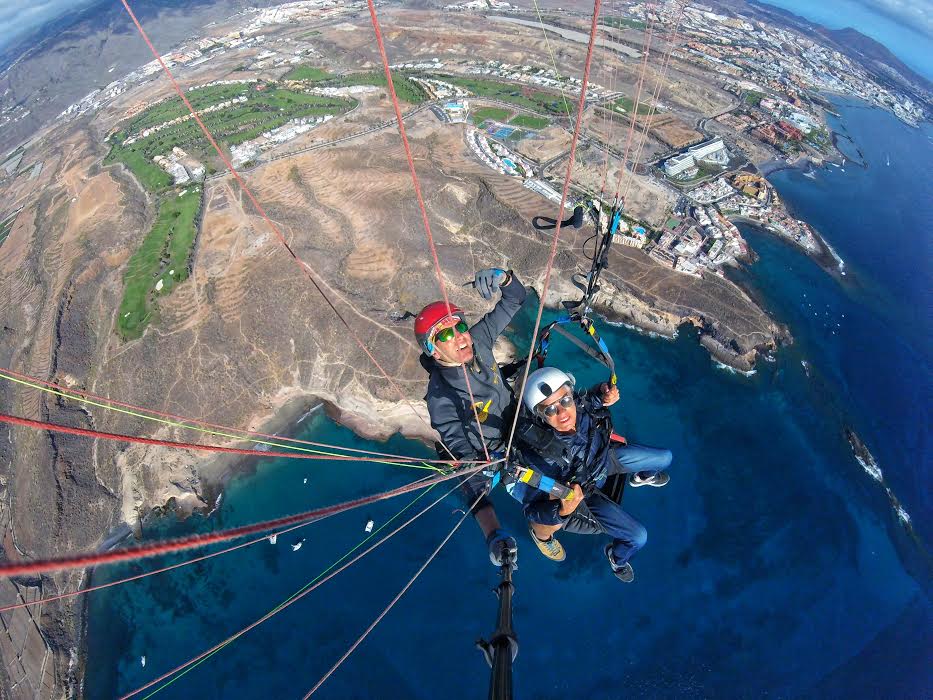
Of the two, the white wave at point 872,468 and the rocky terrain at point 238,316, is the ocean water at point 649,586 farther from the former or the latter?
the rocky terrain at point 238,316

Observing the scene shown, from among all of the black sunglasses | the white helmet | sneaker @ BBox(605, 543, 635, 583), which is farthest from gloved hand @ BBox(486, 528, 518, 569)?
sneaker @ BBox(605, 543, 635, 583)

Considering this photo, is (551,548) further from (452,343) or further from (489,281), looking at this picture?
(489,281)

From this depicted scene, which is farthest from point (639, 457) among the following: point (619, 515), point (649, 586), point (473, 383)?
point (649, 586)

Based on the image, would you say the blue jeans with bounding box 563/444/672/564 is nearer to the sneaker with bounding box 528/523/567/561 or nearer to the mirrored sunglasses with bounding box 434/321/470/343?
the sneaker with bounding box 528/523/567/561

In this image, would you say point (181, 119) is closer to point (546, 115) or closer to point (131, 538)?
point (546, 115)

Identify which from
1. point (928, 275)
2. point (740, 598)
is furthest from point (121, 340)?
point (928, 275)
